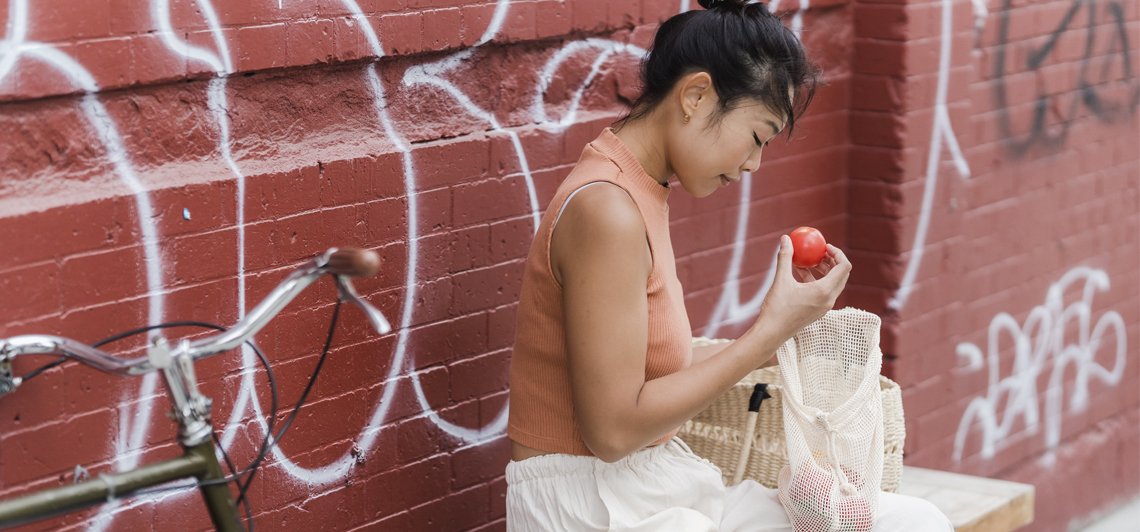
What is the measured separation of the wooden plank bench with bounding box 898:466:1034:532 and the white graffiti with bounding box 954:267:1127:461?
0.80m

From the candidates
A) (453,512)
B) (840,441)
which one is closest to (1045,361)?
(840,441)

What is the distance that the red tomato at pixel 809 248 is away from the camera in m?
2.37

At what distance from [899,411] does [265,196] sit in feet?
4.75

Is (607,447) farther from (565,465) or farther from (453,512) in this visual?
(453,512)

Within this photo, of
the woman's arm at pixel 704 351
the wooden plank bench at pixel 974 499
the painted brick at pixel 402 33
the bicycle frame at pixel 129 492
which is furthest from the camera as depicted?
the wooden plank bench at pixel 974 499

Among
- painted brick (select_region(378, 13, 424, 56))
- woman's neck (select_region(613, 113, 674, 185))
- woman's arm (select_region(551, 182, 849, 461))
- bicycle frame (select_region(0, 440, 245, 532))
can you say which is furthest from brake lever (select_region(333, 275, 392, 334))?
painted brick (select_region(378, 13, 424, 56))

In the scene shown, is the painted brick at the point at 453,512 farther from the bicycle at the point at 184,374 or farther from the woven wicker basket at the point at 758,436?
the bicycle at the point at 184,374

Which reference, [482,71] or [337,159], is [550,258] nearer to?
[337,159]

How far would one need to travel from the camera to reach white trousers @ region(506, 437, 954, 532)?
2.27 meters

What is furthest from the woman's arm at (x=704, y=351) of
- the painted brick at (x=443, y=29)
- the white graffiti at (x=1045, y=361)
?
the white graffiti at (x=1045, y=361)

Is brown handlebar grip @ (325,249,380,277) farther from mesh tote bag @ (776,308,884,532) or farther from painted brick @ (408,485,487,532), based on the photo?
painted brick @ (408,485,487,532)

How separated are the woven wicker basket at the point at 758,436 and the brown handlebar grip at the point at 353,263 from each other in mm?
1117

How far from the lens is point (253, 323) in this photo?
68.1 inches

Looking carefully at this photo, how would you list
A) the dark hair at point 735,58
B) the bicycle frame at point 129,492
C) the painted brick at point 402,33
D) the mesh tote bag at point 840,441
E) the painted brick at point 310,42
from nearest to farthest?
1. the bicycle frame at point 129,492
2. the dark hair at point 735,58
3. the mesh tote bag at point 840,441
4. the painted brick at point 310,42
5. the painted brick at point 402,33
